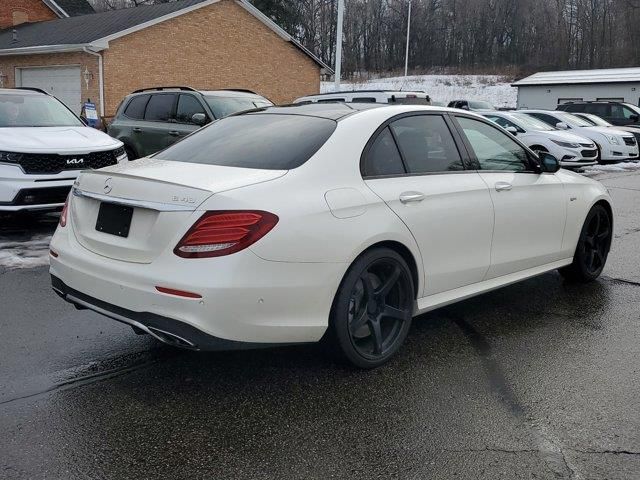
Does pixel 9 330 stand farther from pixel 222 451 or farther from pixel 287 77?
pixel 287 77

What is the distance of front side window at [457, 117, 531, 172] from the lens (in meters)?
4.84

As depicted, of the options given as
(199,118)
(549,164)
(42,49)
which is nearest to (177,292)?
(549,164)

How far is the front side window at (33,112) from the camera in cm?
861

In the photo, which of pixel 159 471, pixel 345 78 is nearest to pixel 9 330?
pixel 159 471

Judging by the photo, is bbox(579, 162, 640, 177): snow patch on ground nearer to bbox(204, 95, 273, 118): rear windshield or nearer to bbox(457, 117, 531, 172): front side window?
bbox(204, 95, 273, 118): rear windshield

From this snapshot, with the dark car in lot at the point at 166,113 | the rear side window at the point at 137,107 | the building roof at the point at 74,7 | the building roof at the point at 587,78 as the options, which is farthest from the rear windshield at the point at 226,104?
the building roof at the point at 587,78

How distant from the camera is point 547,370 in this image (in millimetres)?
4043

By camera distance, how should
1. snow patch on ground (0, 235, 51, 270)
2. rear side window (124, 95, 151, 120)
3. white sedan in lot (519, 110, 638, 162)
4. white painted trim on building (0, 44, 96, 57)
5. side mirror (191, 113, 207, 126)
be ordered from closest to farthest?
snow patch on ground (0, 235, 51, 270), side mirror (191, 113, 207, 126), rear side window (124, 95, 151, 120), white sedan in lot (519, 110, 638, 162), white painted trim on building (0, 44, 96, 57)

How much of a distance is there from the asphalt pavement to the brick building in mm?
19085

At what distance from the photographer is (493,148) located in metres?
5.05

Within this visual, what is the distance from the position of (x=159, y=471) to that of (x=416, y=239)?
6.69ft

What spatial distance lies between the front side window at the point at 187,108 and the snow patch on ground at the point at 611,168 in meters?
10.7

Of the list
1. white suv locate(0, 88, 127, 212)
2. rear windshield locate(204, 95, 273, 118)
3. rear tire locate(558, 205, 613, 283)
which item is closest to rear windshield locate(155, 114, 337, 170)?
rear tire locate(558, 205, 613, 283)

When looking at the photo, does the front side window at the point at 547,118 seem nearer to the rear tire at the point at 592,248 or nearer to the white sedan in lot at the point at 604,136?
the white sedan in lot at the point at 604,136
